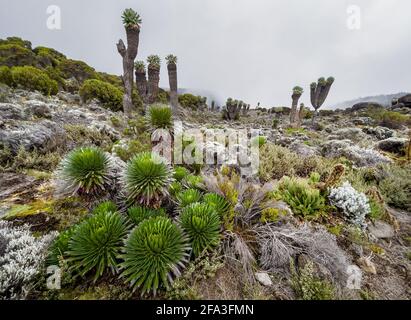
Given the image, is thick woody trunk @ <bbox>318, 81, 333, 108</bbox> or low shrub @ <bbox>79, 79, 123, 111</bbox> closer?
low shrub @ <bbox>79, 79, 123, 111</bbox>

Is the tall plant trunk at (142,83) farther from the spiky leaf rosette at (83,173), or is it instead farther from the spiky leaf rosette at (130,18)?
the spiky leaf rosette at (83,173)

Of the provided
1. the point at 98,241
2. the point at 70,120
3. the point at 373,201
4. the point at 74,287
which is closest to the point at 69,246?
the point at 98,241

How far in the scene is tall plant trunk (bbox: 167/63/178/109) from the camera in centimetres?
1603

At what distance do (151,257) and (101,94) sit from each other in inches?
639

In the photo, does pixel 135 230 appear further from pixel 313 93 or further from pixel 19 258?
pixel 313 93

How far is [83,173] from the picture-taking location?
2.50 metres

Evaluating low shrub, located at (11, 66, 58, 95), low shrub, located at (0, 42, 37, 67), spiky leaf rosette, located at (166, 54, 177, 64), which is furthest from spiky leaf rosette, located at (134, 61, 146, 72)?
low shrub, located at (0, 42, 37, 67)

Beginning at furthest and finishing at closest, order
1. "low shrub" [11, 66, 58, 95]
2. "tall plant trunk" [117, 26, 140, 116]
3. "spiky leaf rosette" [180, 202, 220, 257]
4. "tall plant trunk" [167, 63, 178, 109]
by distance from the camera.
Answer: "tall plant trunk" [167, 63, 178, 109] < "tall plant trunk" [117, 26, 140, 116] < "low shrub" [11, 66, 58, 95] < "spiky leaf rosette" [180, 202, 220, 257]

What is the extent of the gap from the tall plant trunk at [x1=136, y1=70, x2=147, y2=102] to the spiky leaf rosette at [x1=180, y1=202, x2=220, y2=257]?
1911cm

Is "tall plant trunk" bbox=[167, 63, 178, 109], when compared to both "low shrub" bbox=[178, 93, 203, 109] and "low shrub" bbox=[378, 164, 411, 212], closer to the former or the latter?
"low shrub" bbox=[378, 164, 411, 212]

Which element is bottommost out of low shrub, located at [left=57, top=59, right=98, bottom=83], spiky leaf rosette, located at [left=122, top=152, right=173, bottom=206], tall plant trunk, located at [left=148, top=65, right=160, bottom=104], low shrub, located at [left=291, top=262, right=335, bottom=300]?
low shrub, located at [left=291, top=262, right=335, bottom=300]

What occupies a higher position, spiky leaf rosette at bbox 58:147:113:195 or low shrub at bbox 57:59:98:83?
low shrub at bbox 57:59:98:83

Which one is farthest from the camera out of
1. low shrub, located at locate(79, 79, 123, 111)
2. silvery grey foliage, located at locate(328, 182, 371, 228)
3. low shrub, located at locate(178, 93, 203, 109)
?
low shrub, located at locate(178, 93, 203, 109)

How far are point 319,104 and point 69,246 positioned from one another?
25547mm
